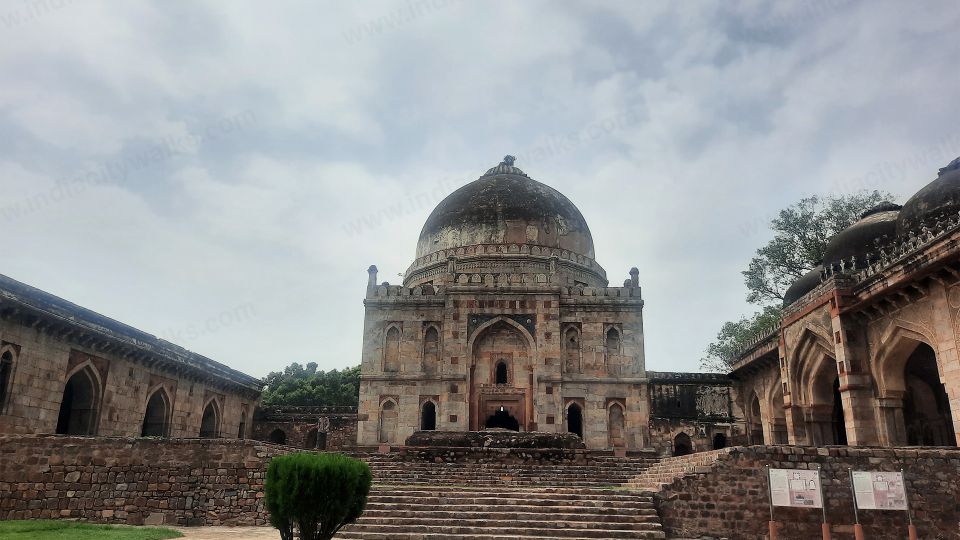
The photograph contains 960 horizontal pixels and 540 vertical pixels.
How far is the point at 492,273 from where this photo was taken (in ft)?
83.2

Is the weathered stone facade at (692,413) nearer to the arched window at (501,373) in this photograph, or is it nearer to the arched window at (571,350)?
the arched window at (571,350)

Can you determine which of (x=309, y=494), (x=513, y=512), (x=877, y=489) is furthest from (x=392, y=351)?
(x=877, y=489)

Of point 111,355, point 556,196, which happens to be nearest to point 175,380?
point 111,355

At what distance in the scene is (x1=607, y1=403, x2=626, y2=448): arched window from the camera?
22672 millimetres

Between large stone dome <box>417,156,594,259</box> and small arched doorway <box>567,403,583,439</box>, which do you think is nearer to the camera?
small arched doorway <box>567,403,583,439</box>

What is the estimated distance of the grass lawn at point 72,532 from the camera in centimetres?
972

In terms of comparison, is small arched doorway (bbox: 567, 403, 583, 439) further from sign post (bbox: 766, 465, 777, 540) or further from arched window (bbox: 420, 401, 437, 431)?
sign post (bbox: 766, 465, 777, 540)

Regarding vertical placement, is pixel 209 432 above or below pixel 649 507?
above

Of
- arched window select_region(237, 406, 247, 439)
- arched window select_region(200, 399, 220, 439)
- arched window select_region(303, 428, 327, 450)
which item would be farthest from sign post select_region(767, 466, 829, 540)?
arched window select_region(237, 406, 247, 439)

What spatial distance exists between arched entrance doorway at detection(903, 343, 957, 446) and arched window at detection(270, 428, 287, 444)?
20.8m

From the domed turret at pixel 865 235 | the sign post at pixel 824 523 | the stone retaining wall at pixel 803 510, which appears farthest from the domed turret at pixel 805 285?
the sign post at pixel 824 523

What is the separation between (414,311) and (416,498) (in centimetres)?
1228

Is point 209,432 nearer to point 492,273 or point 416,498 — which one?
point 492,273

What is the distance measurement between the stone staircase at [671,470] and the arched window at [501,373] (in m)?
8.20
